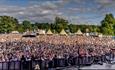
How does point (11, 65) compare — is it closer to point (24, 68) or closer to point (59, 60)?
point (24, 68)

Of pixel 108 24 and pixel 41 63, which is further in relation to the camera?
pixel 108 24

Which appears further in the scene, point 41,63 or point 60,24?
point 60,24

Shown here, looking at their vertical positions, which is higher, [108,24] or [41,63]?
[108,24]

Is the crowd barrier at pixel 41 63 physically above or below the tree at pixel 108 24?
below

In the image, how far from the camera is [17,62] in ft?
73.4

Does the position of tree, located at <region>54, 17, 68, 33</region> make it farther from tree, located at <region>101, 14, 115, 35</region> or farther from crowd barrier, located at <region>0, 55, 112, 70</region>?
crowd barrier, located at <region>0, 55, 112, 70</region>

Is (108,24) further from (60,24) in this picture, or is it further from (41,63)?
(41,63)

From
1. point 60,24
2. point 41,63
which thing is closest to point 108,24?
point 60,24

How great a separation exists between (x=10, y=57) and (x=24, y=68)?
4.11 feet

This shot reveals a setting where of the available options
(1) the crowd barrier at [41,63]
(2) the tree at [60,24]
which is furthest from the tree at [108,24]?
(1) the crowd barrier at [41,63]

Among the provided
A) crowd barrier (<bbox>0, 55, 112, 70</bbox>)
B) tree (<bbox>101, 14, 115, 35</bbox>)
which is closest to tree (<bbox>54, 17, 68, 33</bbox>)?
tree (<bbox>101, 14, 115, 35</bbox>)

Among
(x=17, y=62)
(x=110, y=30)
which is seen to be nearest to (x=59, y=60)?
(x=17, y=62)

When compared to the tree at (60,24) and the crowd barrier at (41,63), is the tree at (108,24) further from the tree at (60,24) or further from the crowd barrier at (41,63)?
the crowd barrier at (41,63)

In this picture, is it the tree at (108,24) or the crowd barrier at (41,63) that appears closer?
the crowd barrier at (41,63)
